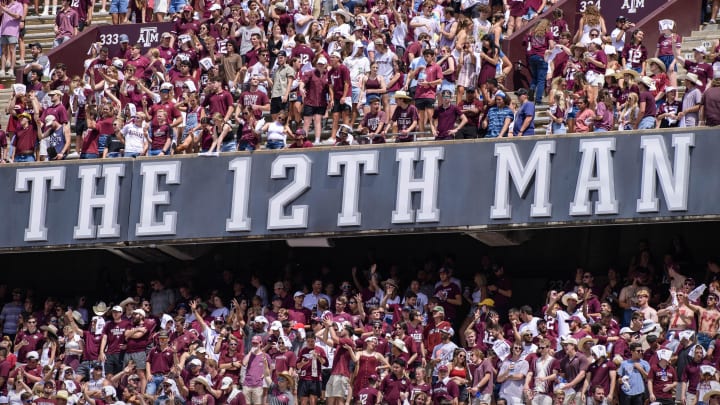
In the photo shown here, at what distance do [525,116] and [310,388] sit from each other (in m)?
5.29

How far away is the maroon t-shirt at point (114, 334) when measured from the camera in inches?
1310

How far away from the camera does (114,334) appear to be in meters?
33.4

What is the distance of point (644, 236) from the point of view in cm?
3312

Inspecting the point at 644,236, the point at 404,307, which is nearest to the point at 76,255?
the point at 404,307

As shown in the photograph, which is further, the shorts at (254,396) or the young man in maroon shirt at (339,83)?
the young man in maroon shirt at (339,83)

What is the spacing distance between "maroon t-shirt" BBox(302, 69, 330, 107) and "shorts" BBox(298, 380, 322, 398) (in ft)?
16.9

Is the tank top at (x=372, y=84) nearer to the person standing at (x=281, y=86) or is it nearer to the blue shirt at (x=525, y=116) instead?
the person standing at (x=281, y=86)

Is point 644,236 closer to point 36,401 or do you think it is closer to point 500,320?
point 500,320

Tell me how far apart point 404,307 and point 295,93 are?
4310 mm

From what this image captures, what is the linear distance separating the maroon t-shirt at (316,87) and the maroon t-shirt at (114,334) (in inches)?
179

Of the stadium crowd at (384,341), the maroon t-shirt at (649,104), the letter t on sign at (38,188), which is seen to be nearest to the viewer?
the stadium crowd at (384,341)

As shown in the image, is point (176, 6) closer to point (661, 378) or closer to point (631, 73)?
point (631, 73)

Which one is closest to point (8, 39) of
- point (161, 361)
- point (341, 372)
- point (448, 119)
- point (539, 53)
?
point (161, 361)

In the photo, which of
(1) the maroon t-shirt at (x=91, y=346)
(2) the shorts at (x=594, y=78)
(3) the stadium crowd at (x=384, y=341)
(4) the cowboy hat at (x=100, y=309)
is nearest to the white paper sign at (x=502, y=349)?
(3) the stadium crowd at (x=384, y=341)
